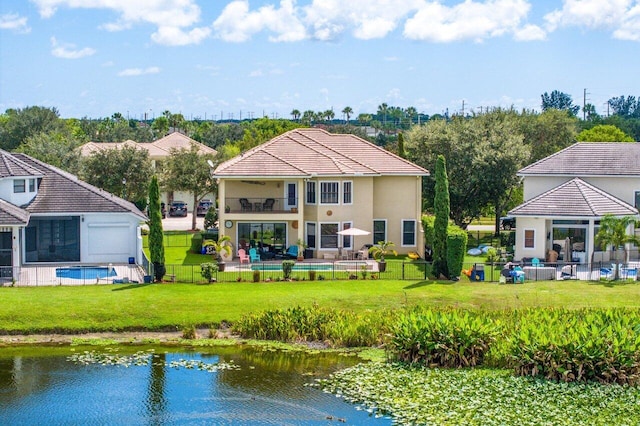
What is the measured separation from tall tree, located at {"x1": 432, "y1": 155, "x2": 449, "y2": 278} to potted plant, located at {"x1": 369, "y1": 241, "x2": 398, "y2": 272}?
2.86 m

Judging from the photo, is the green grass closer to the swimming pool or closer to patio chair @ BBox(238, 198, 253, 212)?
the swimming pool

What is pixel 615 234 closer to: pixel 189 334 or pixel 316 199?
pixel 316 199

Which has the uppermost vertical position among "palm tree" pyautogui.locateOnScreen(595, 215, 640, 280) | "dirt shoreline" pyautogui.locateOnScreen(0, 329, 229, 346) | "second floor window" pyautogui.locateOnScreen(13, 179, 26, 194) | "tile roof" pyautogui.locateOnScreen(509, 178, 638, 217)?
"second floor window" pyautogui.locateOnScreen(13, 179, 26, 194)

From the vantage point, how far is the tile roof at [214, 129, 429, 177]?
52.9 meters

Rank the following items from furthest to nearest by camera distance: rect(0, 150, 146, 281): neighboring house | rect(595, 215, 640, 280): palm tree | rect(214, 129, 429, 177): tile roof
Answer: rect(214, 129, 429, 177): tile roof, rect(0, 150, 146, 281): neighboring house, rect(595, 215, 640, 280): palm tree

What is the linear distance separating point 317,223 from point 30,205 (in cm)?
1537

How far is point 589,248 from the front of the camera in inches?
1989

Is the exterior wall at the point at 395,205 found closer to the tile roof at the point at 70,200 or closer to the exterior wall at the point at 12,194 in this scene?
the tile roof at the point at 70,200

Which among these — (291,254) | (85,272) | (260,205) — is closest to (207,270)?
(85,272)

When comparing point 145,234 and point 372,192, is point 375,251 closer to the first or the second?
point 372,192

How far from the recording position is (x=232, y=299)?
40.4m

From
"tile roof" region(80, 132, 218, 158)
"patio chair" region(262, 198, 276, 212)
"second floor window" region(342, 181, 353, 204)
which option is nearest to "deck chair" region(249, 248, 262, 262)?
"patio chair" region(262, 198, 276, 212)

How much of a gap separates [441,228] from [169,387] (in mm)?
19429

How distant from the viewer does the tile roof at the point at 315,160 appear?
5291 cm
